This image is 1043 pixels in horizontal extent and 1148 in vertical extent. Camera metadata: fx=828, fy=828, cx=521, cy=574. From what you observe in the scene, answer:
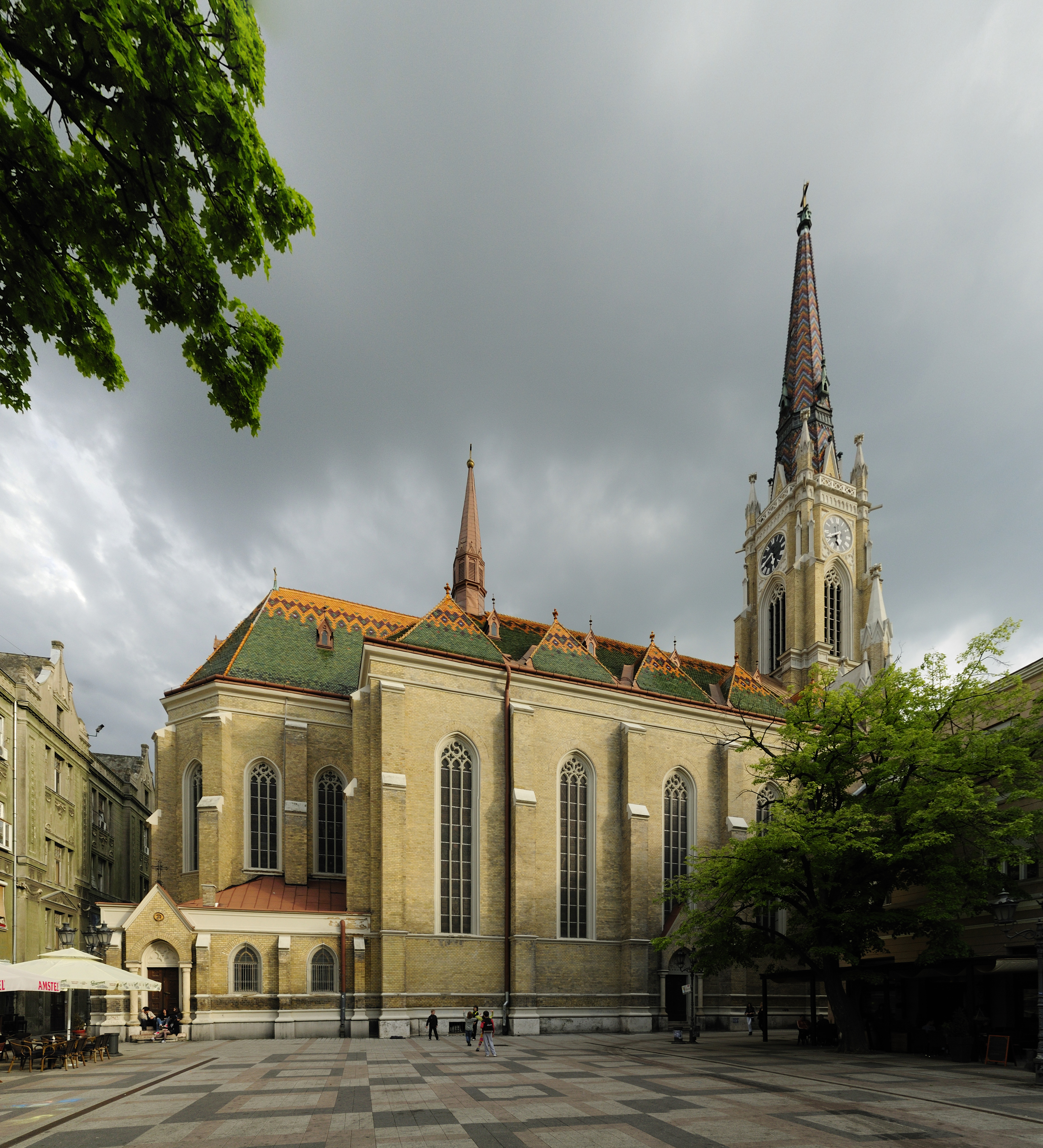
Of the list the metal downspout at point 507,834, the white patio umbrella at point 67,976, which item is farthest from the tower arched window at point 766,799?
the white patio umbrella at point 67,976

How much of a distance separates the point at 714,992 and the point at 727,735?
1075cm

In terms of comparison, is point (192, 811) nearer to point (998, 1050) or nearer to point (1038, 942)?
point (998, 1050)

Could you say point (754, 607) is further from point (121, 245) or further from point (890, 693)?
point (121, 245)

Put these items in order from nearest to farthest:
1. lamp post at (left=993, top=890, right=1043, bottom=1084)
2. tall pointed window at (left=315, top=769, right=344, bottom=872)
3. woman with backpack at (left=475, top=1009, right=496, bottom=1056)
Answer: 1. lamp post at (left=993, top=890, right=1043, bottom=1084)
2. woman with backpack at (left=475, top=1009, right=496, bottom=1056)
3. tall pointed window at (left=315, top=769, right=344, bottom=872)

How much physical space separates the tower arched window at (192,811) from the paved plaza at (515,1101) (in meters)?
10.2

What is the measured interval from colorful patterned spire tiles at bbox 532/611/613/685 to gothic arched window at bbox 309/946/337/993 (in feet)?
43.2

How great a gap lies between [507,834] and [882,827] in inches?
540

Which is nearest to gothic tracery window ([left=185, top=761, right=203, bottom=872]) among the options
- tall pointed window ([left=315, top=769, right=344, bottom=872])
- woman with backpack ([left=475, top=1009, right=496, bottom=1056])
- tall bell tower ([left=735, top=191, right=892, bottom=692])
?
tall pointed window ([left=315, top=769, right=344, bottom=872])

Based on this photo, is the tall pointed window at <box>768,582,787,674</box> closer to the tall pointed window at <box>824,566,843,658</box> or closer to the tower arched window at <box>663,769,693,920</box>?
the tall pointed window at <box>824,566,843,658</box>

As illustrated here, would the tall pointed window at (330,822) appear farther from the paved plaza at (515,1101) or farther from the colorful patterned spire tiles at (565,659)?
the paved plaza at (515,1101)

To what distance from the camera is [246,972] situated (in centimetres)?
2800

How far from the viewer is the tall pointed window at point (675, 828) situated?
35.6 meters

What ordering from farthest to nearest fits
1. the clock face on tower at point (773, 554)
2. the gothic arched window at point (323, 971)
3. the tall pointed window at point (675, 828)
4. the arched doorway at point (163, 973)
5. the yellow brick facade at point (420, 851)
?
the clock face on tower at point (773, 554) < the tall pointed window at point (675, 828) < the gothic arched window at point (323, 971) < the yellow brick facade at point (420, 851) < the arched doorway at point (163, 973)

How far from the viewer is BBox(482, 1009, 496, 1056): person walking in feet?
72.6
